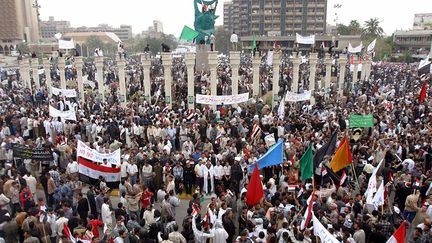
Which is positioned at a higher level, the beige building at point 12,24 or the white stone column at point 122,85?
the beige building at point 12,24

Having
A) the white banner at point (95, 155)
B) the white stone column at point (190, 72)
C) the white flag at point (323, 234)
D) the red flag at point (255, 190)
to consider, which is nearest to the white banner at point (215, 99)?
the white stone column at point (190, 72)

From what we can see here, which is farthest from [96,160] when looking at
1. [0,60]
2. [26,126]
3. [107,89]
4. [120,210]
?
[0,60]

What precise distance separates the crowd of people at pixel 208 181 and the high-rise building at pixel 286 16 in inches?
2804

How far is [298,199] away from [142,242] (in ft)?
13.0

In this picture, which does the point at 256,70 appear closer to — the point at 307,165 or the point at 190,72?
the point at 190,72

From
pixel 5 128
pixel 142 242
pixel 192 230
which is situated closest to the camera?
pixel 142 242

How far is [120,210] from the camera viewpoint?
866 centimetres

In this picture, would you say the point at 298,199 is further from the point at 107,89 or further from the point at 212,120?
the point at 107,89

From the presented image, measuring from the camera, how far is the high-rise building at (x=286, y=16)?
87312 millimetres

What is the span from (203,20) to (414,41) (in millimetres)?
64516

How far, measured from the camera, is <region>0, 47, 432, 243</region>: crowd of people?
328 inches

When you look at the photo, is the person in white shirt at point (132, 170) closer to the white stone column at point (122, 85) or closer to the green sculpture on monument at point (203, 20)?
the white stone column at point (122, 85)

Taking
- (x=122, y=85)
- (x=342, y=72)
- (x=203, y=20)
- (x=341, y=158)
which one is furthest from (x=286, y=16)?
(x=341, y=158)

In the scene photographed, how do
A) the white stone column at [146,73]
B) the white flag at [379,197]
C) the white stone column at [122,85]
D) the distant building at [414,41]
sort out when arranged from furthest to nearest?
the distant building at [414,41] < the white stone column at [122,85] < the white stone column at [146,73] < the white flag at [379,197]
